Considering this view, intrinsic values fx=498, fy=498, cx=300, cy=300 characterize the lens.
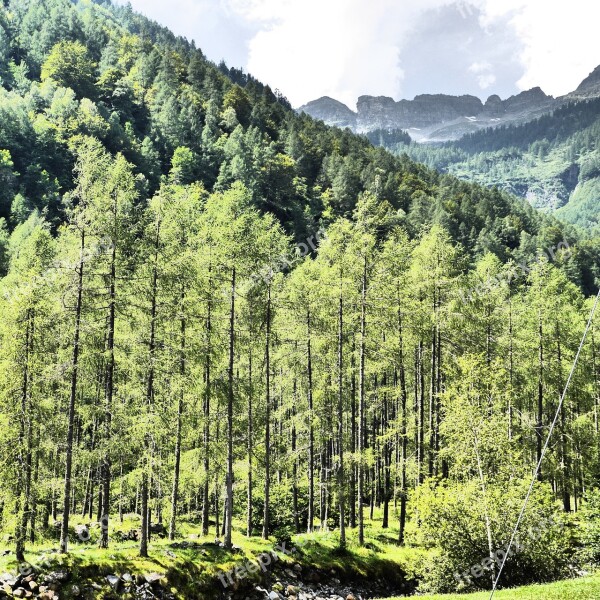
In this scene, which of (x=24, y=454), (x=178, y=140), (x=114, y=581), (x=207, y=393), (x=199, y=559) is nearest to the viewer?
(x=114, y=581)

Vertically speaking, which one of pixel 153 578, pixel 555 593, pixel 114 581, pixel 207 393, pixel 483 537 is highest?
pixel 207 393

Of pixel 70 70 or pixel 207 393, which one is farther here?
pixel 70 70

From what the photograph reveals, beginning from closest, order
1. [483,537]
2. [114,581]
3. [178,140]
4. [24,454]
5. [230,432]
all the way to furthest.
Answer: [114,581], [24,454], [483,537], [230,432], [178,140]

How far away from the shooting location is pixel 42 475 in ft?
68.3

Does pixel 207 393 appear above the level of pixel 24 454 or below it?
above

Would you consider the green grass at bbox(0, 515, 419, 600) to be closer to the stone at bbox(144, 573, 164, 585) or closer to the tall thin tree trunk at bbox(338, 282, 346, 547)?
the stone at bbox(144, 573, 164, 585)

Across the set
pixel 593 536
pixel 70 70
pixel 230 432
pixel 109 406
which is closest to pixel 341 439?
pixel 230 432

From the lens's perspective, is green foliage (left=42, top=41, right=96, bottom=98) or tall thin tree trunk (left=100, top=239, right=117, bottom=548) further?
green foliage (left=42, top=41, right=96, bottom=98)

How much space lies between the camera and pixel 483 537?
17.9m

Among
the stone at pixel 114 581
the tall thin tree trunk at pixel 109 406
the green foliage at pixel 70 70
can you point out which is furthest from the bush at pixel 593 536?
the green foliage at pixel 70 70

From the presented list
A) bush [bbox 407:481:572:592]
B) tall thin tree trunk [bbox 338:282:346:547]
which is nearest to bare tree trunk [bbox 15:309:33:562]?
tall thin tree trunk [bbox 338:282:346:547]

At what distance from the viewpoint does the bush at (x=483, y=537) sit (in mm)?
17469

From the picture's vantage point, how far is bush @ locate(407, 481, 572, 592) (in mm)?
17469

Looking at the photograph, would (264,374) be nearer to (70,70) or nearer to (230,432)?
(230,432)
